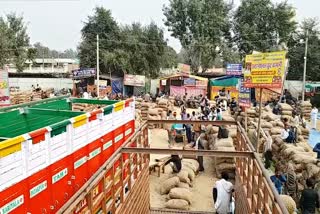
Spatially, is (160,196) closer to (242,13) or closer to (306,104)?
(306,104)

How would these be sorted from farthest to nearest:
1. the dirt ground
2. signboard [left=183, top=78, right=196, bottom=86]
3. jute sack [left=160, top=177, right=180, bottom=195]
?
signboard [left=183, top=78, right=196, bottom=86] → jute sack [left=160, top=177, right=180, bottom=195] → the dirt ground

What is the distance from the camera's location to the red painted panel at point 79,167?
382cm

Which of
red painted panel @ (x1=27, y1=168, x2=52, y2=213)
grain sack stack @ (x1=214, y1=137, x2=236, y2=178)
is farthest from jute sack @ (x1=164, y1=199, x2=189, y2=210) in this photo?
red painted panel @ (x1=27, y1=168, x2=52, y2=213)

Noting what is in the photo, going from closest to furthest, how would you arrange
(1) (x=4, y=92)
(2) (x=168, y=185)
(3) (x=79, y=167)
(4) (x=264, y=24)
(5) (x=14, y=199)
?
(5) (x=14, y=199) → (3) (x=79, y=167) → (2) (x=168, y=185) → (1) (x=4, y=92) → (4) (x=264, y=24)

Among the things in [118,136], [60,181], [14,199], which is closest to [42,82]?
[118,136]

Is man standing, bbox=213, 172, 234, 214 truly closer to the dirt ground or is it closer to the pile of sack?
the dirt ground

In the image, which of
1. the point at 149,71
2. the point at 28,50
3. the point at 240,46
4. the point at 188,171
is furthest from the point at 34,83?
the point at 188,171

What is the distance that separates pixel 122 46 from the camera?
3400 centimetres

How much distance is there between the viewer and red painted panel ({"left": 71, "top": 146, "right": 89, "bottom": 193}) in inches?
150

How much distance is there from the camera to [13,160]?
2738mm

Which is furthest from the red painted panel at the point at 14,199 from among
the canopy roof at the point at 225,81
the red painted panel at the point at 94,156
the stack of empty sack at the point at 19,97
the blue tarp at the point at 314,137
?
the canopy roof at the point at 225,81

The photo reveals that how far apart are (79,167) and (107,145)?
1.04 m

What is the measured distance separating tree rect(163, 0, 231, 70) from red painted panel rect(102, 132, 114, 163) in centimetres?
3479

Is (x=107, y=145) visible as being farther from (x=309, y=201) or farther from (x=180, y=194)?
(x=309, y=201)
